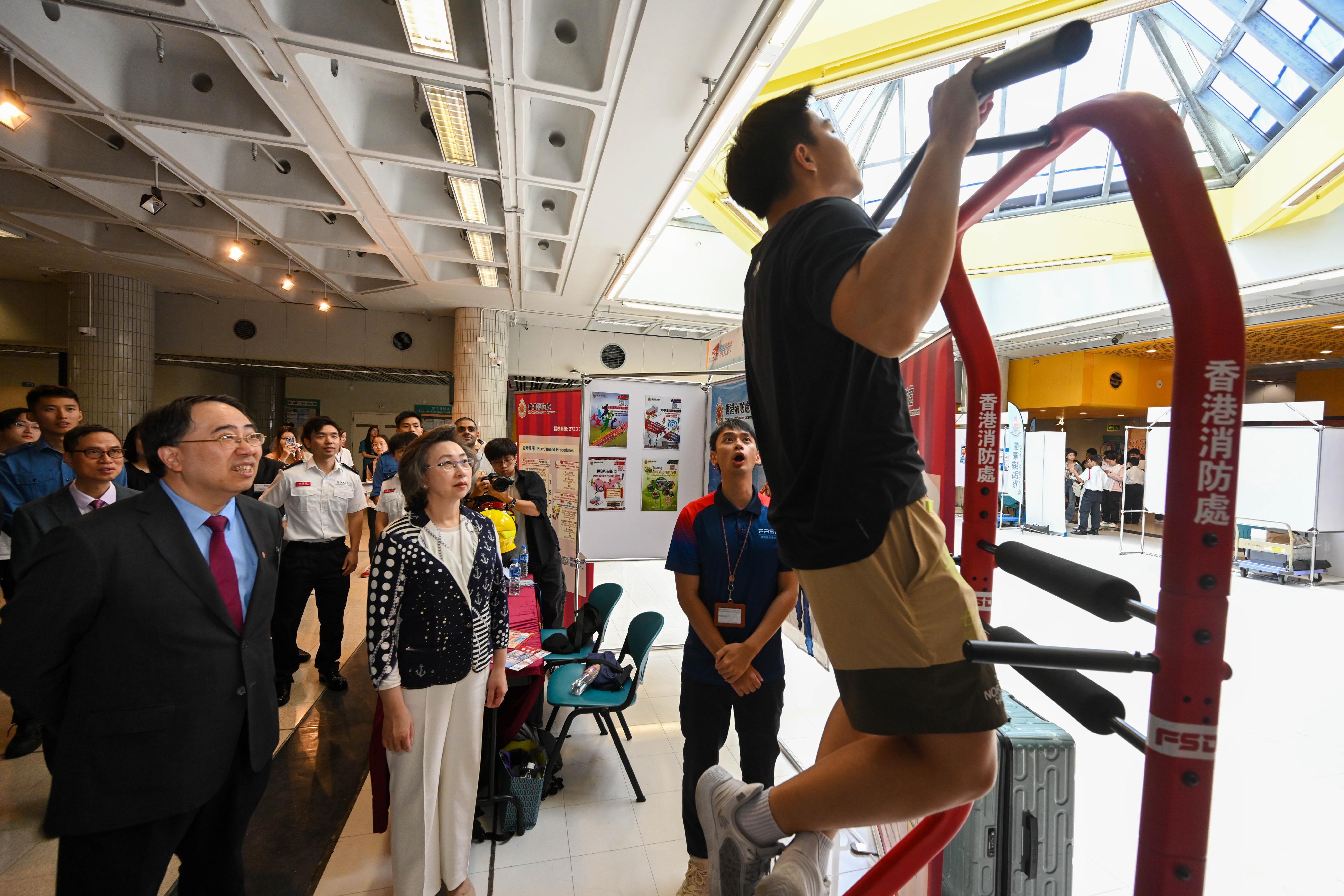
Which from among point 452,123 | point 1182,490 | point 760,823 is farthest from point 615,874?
point 452,123

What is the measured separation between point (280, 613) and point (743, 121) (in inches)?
172

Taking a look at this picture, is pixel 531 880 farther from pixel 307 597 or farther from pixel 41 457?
pixel 41 457

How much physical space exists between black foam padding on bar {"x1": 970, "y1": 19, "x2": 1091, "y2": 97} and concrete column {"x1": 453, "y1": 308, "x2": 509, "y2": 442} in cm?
1072

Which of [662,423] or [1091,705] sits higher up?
[662,423]

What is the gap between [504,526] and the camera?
12.3 ft

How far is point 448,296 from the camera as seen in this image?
33.4 ft

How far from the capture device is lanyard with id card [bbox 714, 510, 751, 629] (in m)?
2.31

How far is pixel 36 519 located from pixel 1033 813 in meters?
4.43

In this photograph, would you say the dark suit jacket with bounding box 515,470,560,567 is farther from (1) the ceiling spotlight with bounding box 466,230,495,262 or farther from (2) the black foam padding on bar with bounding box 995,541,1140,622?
(1) the ceiling spotlight with bounding box 466,230,495,262

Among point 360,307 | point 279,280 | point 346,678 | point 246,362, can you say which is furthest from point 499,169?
point 246,362

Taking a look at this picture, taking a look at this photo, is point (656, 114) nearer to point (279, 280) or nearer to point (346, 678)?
point (346, 678)

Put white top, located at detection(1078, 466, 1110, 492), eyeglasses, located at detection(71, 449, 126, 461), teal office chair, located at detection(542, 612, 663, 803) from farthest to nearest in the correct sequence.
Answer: white top, located at detection(1078, 466, 1110, 492) → eyeglasses, located at detection(71, 449, 126, 461) → teal office chair, located at detection(542, 612, 663, 803)

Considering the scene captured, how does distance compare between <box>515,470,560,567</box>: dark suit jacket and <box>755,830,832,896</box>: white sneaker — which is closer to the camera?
<box>755,830,832,896</box>: white sneaker

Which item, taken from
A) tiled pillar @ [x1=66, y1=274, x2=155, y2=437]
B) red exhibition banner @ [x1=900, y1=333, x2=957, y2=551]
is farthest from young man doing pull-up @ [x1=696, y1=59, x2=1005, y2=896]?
tiled pillar @ [x1=66, y1=274, x2=155, y2=437]
